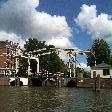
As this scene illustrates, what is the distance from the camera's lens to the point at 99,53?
419 ft

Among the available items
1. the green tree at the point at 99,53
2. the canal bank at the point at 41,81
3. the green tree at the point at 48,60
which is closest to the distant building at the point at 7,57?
the green tree at the point at 48,60

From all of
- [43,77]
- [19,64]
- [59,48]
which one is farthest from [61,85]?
[19,64]

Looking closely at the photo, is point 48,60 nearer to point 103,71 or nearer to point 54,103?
point 103,71

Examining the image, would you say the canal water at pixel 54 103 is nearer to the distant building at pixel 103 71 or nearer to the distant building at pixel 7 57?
the distant building at pixel 103 71

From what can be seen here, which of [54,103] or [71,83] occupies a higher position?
[71,83]

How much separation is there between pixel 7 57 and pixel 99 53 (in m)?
34.9

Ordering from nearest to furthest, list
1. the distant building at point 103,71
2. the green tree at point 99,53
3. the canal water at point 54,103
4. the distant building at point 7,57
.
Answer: the canal water at point 54,103 < the distant building at point 103,71 < the green tree at point 99,53 < the distant building at point 7,57

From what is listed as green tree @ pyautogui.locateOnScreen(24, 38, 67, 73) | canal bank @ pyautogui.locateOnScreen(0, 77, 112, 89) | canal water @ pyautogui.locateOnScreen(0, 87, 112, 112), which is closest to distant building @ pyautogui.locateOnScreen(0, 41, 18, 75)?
green tree @ pyautogui.locateOnScreen(24, 38, 67, 73)

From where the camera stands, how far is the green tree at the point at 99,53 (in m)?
127

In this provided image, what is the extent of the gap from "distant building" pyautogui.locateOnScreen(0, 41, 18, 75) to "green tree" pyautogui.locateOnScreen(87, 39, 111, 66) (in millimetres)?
29443

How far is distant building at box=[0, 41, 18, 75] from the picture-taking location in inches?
5399

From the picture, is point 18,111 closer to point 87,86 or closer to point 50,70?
point 87,86

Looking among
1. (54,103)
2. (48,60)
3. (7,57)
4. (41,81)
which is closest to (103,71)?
(41,81)

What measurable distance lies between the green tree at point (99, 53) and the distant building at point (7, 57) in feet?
96.6
